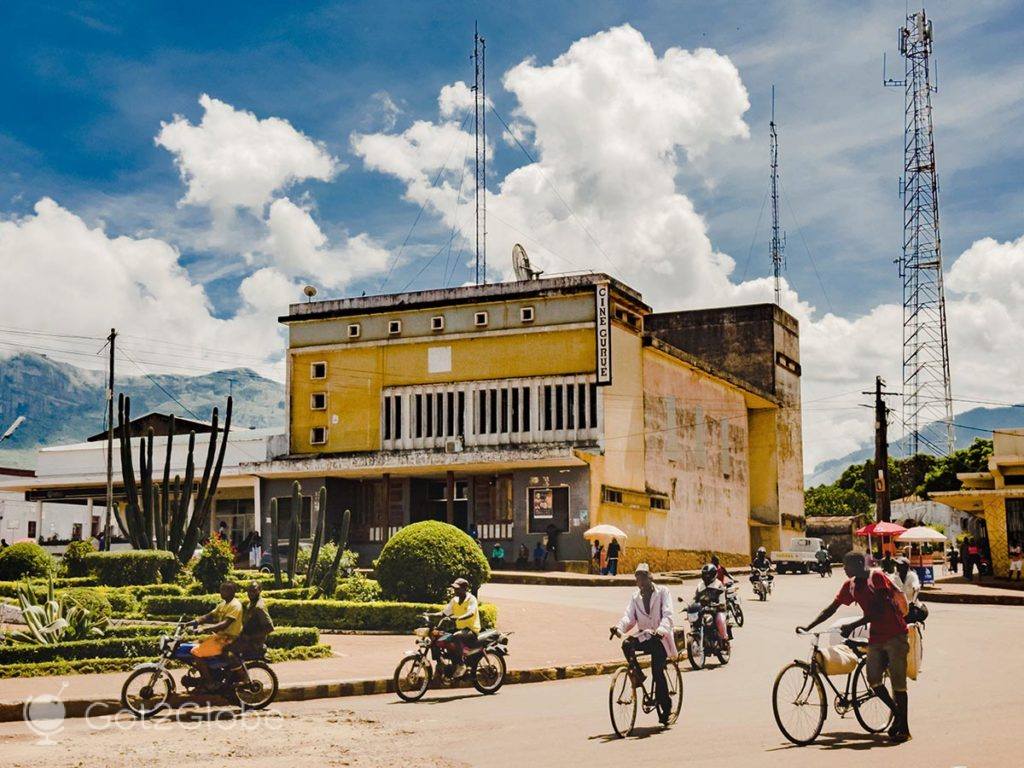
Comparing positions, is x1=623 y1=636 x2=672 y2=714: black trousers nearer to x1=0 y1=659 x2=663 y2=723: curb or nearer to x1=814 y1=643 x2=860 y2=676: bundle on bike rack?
x1=814 y1=643 x2=860 y2=676: bundle on bike rack

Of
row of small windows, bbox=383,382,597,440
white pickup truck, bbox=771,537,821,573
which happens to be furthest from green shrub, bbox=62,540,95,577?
white pickup truck, bbox=771,537,821,573

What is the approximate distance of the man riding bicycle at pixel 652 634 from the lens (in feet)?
36.3

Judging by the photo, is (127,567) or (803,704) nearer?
(803,704)

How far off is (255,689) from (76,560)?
18.6 meters

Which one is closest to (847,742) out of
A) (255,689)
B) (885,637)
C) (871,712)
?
(871,712)

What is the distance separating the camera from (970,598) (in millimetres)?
30359

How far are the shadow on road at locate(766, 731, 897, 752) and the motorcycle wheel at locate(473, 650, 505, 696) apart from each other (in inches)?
192

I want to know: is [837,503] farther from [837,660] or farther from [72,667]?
[837,660]

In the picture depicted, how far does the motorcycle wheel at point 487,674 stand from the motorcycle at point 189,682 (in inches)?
101

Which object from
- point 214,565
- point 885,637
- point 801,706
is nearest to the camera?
point 801,706

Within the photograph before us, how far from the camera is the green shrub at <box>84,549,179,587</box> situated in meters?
27.7

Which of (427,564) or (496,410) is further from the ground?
(496,410)

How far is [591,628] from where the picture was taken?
21.7 metres

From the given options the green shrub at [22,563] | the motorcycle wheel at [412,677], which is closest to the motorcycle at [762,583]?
the motorcycle wheel at [412,677]
